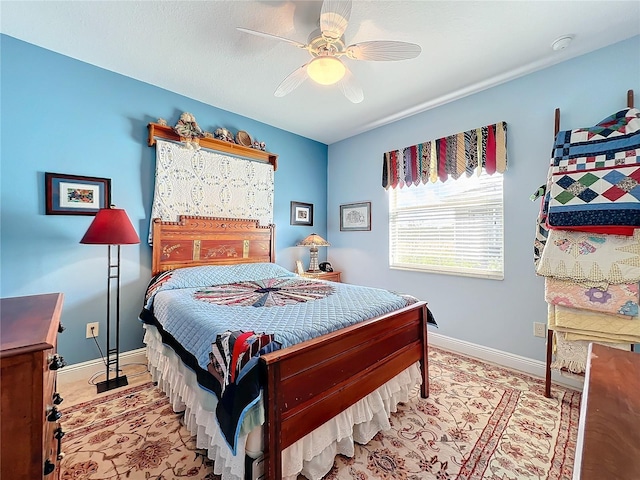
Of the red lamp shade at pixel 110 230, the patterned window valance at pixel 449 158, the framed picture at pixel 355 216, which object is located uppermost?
the patterned window valance at pixel 449 158

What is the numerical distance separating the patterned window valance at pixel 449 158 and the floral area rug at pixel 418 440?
194cm

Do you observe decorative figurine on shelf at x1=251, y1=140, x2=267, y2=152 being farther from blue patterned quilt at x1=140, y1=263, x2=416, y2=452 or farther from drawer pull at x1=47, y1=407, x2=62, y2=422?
drawer pull at x1=47, y1=407, x2=62, y2=422

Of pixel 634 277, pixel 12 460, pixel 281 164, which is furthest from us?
pixel 281 164

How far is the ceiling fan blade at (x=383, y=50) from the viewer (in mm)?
1659

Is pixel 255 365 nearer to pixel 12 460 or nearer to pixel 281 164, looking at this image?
pixel 12 460

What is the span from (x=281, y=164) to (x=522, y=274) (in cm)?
294

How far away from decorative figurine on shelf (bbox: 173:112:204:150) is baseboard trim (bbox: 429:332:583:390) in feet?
10.6

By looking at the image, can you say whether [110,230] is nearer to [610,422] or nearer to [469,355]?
[610,422]

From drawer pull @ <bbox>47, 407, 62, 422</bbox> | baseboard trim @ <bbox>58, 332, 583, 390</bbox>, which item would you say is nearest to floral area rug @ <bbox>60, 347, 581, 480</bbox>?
baseboard trim @ <bbox>58, 332, 583, 390</bbox>

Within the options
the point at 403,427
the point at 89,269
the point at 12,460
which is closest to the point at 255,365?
the point at 12,460

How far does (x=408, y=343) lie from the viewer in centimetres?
197

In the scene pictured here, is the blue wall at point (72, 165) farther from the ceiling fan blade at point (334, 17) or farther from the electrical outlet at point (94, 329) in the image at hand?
the ceiling fan blade at point (334, 17)

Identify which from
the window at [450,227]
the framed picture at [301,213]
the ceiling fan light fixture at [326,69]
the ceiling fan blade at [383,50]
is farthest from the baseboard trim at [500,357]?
the ceiling fan light fixture at [326,69]

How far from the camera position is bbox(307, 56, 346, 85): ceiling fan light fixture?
5.91ft
